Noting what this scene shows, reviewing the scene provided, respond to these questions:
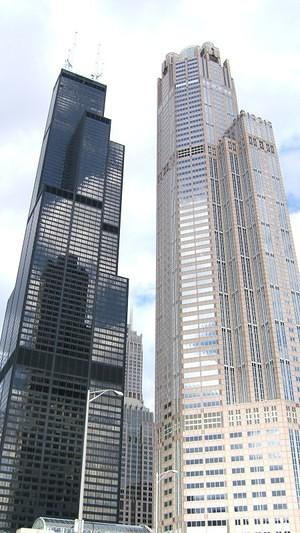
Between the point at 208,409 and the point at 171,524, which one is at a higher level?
the point at 208,409

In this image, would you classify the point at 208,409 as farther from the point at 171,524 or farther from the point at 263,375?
the point at 171,524

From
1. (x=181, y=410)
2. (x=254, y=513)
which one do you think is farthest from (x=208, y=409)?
(x=254, y=513)

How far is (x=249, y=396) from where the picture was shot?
185 meters

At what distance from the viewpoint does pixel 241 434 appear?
177 meters

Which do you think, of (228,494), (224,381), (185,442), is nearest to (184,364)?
(224,381)

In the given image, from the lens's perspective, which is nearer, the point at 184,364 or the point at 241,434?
the point at 241,434

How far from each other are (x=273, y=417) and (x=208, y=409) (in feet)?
71.5

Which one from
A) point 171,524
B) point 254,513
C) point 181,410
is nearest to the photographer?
point 254,513

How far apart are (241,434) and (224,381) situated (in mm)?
19562

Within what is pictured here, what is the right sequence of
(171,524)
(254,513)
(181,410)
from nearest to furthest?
(254,513) < (171,524) < (181,410)

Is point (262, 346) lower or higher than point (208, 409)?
higher

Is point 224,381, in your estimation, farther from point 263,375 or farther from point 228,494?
point 228,494

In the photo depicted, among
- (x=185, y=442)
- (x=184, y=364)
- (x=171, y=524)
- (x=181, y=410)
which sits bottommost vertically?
(x=171, y=524)

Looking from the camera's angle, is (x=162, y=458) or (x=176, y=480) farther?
(x=162, y=458)
